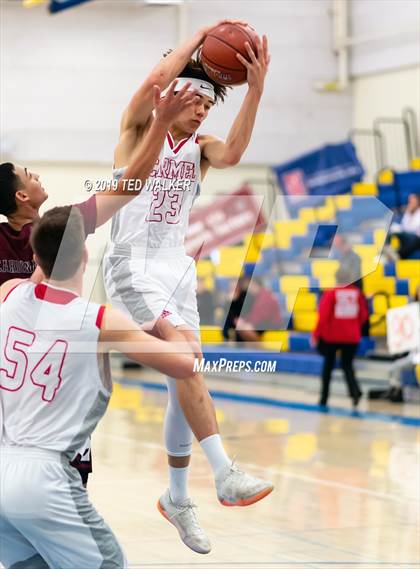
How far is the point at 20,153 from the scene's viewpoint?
23.6 ft

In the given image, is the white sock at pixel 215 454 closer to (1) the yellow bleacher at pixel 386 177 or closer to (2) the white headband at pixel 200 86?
(2) the white headband at pixel 200 86

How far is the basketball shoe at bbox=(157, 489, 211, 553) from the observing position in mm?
5246

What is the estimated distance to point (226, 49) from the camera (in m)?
4.51

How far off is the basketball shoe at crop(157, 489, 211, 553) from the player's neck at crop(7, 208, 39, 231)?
1.48 m

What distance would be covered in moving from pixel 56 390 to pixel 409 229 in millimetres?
12633

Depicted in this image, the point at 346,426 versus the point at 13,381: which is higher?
the point at 13,381

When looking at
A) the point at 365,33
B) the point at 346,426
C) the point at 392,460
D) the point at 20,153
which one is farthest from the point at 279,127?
the point at 20,153

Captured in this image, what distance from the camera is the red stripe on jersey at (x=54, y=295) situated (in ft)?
12.2

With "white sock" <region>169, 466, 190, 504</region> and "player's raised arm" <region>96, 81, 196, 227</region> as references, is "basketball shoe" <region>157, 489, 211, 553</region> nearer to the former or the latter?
"white sock" <region>169, 466, 190, 504</region>

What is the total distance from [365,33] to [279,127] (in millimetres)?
2340

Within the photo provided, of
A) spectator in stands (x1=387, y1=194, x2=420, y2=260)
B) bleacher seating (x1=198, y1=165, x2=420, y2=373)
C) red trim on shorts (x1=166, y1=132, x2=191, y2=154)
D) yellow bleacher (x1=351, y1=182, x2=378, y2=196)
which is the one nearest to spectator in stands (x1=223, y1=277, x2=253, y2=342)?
red trim on shorts (x1=166, y1=132, x2=191, y2=154)

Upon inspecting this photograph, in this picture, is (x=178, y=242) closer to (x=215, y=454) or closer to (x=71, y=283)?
(x=215, y=454)

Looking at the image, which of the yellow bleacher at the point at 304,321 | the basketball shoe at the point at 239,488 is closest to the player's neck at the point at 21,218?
the basketball shoe at the point at 239,488

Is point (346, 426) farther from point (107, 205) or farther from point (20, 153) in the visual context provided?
point (107, 205)
